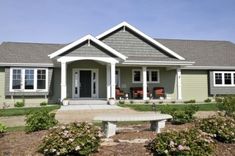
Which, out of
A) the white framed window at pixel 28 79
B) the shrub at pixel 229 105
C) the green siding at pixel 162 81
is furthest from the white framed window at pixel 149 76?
the shrub at pixel 229 105

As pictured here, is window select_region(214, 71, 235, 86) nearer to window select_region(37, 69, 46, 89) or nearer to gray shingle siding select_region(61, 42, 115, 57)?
gray shingle siding select_region(61, 42, 115, 57)

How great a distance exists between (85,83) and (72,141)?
18174 millimetres


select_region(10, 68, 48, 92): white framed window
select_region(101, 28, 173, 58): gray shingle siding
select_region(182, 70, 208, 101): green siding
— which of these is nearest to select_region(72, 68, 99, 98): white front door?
select_region(10, 68, 48, 92): white framed window

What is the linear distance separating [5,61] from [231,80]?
1906cm

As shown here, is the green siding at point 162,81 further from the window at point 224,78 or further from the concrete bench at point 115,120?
the concrete bench at point 115,120

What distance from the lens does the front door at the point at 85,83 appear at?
24.2 metres

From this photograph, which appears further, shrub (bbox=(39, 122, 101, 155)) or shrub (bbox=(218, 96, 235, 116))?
shrub (bbox=(218, 96, 235, 116))

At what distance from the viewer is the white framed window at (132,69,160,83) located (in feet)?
83.1

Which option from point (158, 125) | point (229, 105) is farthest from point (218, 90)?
point (158, 125)

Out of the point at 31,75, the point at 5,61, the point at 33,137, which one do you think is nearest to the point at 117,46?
the point at 31,75

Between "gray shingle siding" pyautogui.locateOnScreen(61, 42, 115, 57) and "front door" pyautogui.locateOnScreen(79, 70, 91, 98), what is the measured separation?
3.70m

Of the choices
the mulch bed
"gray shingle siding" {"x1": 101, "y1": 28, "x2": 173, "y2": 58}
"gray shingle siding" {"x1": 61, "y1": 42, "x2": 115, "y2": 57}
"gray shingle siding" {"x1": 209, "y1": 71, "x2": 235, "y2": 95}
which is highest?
"gray shingle siding" {"x1": 101, "y1": 28, "x2": 173, "y2": 58}

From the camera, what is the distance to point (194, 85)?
2645cm

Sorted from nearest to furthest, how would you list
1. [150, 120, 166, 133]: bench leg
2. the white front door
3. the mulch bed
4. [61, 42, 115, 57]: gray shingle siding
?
1. the mulch bed
2. [150, 120, 166, 133]: bench leg
3. [61, 42, 115, 57]: gray shingle siding
4. the white front door
